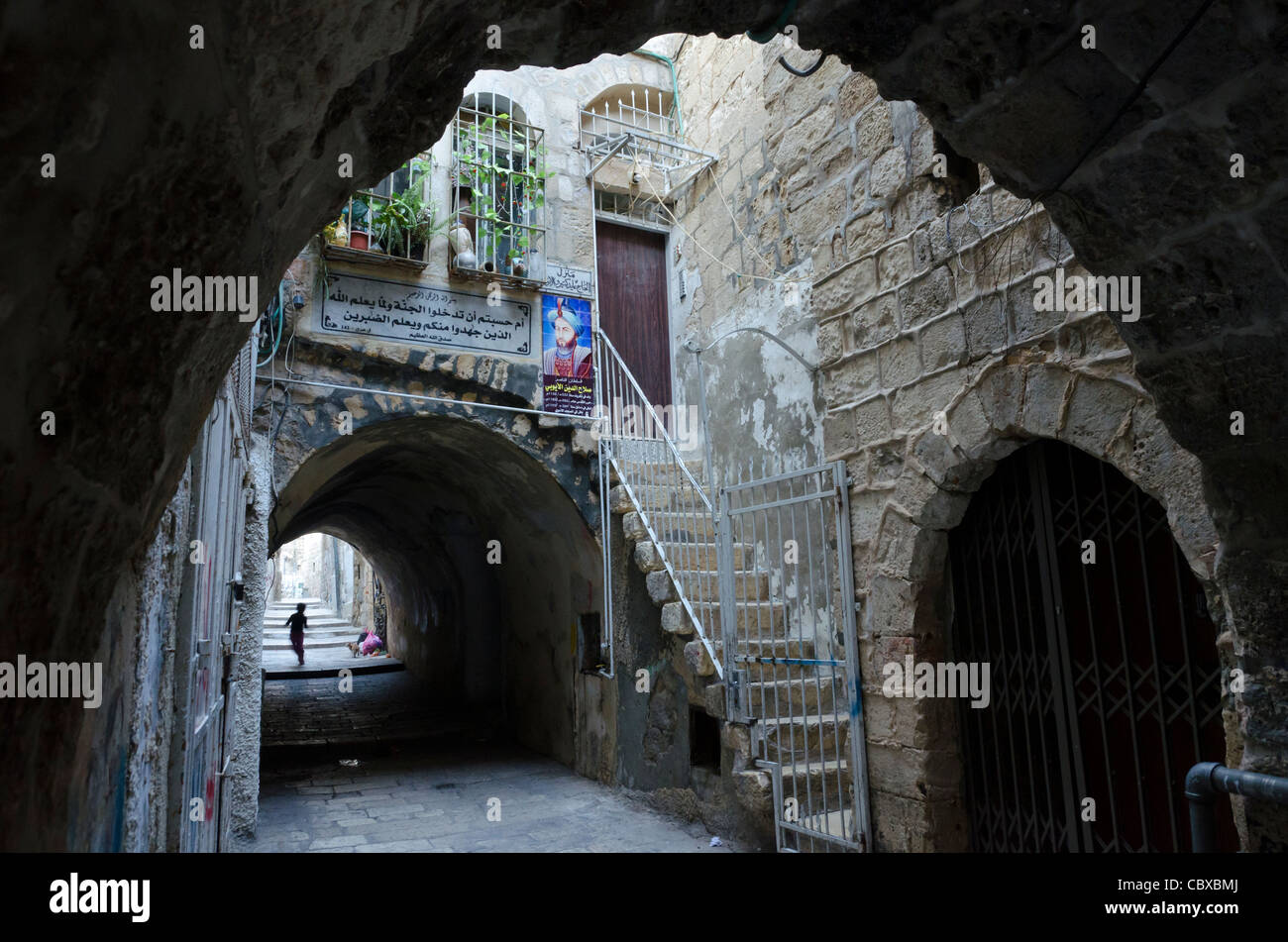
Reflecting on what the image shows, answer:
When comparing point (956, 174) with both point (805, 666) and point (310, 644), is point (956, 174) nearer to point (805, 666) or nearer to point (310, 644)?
point (805, 666)

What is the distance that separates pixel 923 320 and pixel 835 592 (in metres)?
1.83

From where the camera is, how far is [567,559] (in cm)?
785

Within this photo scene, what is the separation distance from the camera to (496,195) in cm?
750

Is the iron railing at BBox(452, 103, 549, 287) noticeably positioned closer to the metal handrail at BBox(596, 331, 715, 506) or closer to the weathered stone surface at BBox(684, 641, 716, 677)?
the metal handrail at BBox(596, 331, 715, 506)

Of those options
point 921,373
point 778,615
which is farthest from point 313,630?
point 921,373

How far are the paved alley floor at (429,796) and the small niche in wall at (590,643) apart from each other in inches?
39.0

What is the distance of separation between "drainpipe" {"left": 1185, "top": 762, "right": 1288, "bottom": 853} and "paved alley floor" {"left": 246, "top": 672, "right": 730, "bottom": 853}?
3.30m

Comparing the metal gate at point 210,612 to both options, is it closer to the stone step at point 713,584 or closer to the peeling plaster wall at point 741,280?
the stone step at point 713,584

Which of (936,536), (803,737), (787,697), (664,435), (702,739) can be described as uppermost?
(664,435)

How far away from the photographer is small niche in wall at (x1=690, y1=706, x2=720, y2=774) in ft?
19.8

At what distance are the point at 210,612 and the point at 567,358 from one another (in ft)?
15.3

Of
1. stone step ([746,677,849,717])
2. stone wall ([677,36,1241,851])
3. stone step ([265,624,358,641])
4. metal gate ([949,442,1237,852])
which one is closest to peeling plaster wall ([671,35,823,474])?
stone wall ([677,36,1241,851])

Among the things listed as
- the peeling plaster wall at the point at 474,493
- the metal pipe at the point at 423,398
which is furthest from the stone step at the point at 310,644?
the metal pipe at the point at 423,398

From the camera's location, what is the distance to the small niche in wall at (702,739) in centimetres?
602
